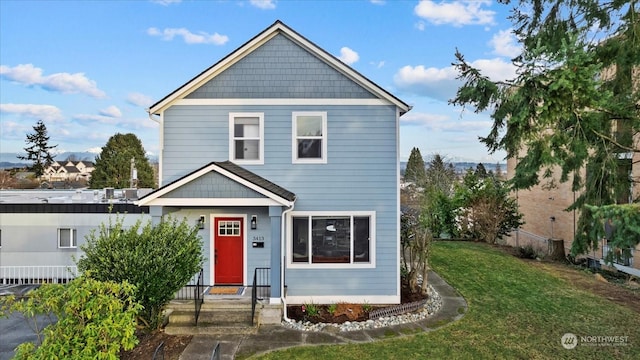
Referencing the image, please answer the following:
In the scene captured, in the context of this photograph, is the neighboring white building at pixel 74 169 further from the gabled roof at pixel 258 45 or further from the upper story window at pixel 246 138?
the upper story window at pixel 246 138

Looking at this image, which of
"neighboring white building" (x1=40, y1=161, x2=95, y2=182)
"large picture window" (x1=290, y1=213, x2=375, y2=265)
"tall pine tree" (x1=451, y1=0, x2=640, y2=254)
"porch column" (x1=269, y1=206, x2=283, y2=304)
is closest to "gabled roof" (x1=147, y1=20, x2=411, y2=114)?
"tall pine tree" (x1=451, y1=0, x2=640, y2=254)

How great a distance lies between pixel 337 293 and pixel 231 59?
7.85m

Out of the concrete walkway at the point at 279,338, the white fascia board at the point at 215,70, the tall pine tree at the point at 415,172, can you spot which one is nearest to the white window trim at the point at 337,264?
the concrete walkway at the point at 279,338

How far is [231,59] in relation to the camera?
10617mm

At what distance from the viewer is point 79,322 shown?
18.8 ft

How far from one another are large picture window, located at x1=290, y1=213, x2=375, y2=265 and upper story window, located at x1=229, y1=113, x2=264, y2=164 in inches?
90.4

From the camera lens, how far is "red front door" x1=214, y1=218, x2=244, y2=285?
10.8 meters

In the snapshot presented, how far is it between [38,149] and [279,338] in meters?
63.4

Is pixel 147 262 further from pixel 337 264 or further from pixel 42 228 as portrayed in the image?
pixel 42 228

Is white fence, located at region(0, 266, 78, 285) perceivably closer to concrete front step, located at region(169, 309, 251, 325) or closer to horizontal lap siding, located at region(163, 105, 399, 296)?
horizontal lap siding, located at region(163, 105, 399, 296)

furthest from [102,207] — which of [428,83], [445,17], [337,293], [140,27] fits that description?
[428,83]

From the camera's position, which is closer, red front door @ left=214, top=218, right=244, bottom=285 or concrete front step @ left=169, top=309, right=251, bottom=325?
concrete front step @ left=169, top=309, right=251, bottom=325

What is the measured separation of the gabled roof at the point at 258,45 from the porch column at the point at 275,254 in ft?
14.9

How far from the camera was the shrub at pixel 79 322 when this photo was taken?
542 centimetres
